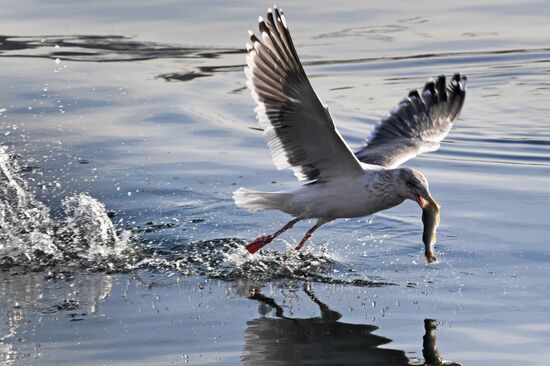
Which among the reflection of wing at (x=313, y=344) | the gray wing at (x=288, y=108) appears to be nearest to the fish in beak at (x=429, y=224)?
the gray wing at (x=288, y=108)

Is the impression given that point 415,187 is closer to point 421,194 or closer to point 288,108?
point 421,194

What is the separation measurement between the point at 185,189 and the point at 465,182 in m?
2.52

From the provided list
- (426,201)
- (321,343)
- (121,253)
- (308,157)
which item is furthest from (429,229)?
(121,253)

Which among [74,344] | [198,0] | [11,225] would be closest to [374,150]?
[11,225]

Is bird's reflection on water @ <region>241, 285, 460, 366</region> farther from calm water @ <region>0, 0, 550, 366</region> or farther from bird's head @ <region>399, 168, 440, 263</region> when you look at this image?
bird's head @ <region>399, 168, 440, 263</region>

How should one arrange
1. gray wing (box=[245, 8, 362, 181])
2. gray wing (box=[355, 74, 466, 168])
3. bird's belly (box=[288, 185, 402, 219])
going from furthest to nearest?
1. gray wing (box=[355, 74, 466, 168])
2. bird's belly (box=[288, 185, 402, 219])
3. gray wing (box=[245, 8, 362, 181])

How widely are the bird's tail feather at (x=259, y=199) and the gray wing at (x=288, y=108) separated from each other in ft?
0.90

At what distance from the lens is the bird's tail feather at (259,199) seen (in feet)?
29.6

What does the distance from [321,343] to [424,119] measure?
3.53m

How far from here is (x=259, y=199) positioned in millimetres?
9086

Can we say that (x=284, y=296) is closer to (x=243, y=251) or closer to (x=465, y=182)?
(x=243, y=251)

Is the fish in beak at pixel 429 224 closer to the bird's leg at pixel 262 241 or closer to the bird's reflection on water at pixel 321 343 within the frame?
the bird's reflection on water at pixel 321 343

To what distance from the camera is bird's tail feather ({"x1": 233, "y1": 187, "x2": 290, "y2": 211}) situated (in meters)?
9.02

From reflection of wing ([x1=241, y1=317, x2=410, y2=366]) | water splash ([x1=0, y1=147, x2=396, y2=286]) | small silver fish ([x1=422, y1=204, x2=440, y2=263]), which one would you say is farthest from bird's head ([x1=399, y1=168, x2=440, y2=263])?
reflection of wing ([x1=241, y1=317, x2=410, y2=366])
